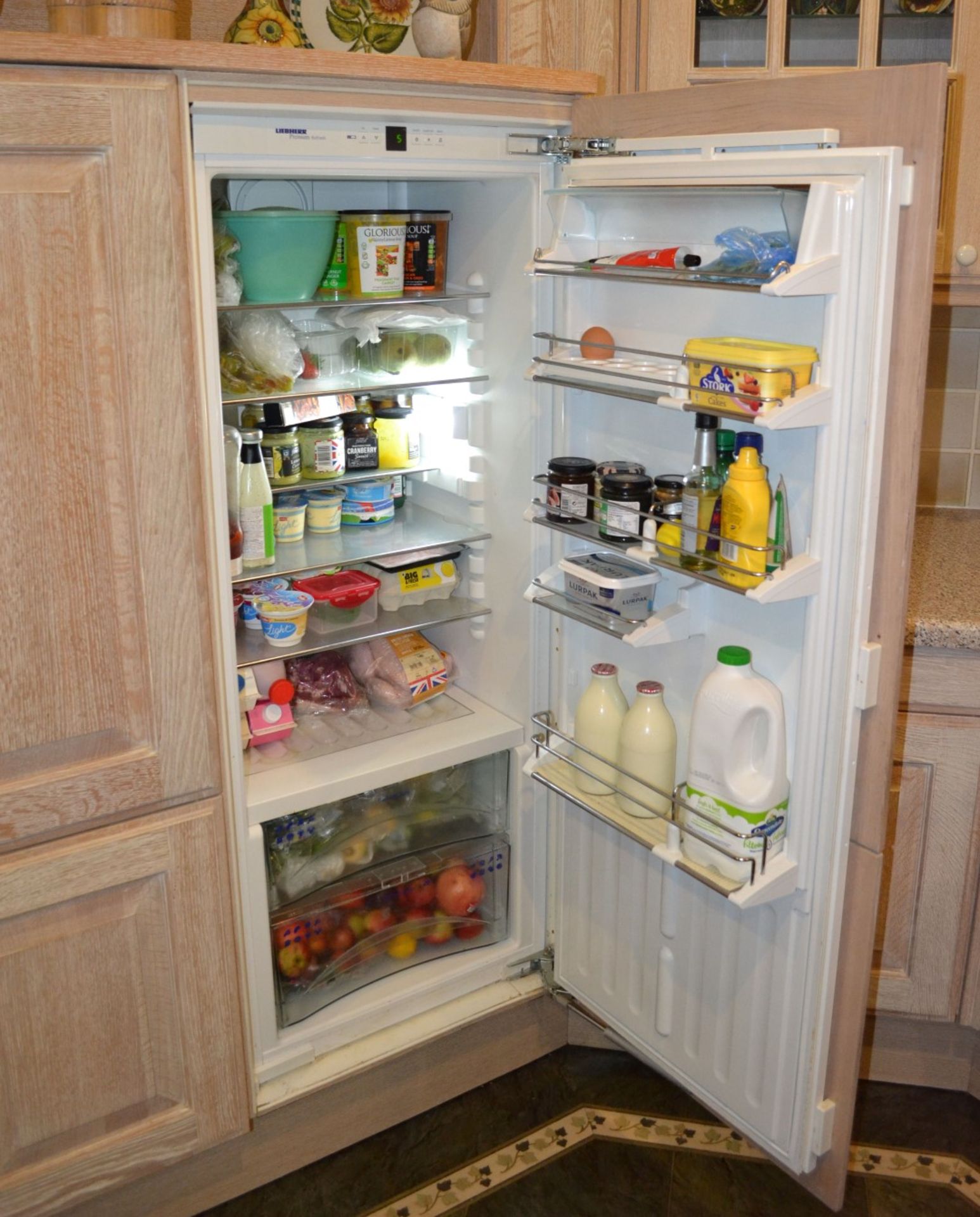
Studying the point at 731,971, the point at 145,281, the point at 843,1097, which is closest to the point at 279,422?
the point at 145,281

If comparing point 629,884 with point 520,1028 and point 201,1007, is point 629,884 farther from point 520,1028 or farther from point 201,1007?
point 201,1007

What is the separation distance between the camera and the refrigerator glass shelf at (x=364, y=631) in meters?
1.85

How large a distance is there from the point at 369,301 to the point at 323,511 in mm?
365

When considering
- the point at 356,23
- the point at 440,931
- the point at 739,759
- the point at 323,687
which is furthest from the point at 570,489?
the point at 440,931

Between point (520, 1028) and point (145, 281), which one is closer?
point (145, 281)

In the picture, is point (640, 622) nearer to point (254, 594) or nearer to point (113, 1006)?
point (254, 594)

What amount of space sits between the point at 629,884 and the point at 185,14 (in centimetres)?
145

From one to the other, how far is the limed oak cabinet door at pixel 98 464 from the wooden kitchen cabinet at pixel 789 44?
0.79m

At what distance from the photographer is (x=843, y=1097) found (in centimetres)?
155

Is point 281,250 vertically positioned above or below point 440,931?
above

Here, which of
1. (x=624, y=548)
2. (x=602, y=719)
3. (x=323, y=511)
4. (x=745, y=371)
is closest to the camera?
(x=745, y=371)

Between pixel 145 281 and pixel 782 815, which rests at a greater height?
pixel 145 281

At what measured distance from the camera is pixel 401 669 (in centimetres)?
205

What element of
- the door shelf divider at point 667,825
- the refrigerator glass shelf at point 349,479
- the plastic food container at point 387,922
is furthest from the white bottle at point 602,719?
the refrigerator glass shelf at point 349,479
